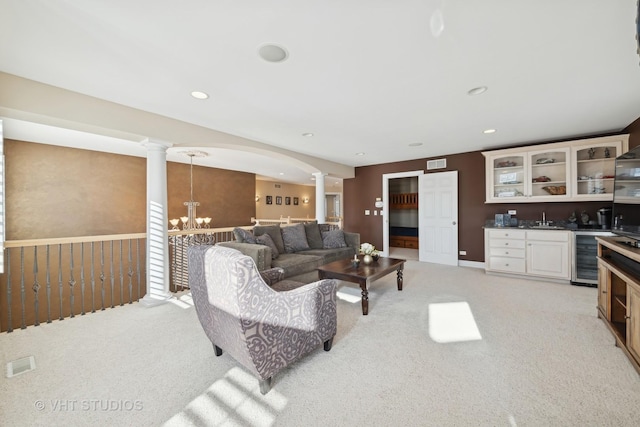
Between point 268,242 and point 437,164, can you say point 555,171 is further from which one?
point 268,242

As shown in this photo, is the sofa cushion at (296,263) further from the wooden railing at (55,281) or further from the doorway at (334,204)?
the doorway at (334,204)

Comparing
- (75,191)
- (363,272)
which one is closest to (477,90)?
(363,272)

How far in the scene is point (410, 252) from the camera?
7.05 m

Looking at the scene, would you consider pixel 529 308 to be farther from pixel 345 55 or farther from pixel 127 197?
pixel 127 197

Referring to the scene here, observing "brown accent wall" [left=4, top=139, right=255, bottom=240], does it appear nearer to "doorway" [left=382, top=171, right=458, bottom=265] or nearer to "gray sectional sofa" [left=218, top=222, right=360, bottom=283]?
"gray sectional sofa" [left=218, top=222, right=360, bottom=283]

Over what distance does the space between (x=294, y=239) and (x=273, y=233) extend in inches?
15.8

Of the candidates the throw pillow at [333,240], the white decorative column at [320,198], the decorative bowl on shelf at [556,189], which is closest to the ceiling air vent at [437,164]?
the decorative bowl on shelf at [556,189]

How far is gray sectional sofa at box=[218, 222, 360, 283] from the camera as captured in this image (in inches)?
138

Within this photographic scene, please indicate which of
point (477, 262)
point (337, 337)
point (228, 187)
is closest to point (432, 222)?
point (477, 262)

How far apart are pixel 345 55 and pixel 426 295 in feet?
10.1

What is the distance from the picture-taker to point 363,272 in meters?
3.09

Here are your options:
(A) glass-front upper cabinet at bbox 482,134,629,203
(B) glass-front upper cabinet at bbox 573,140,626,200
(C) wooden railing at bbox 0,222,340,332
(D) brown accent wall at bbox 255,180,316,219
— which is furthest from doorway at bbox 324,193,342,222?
A: (B) glass-front upper cabinet at bbox 573,140,626,200

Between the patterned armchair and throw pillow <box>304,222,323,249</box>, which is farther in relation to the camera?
throw pillow <box>304,222,323,249</box>

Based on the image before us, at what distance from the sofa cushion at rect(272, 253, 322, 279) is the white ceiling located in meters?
1.98
